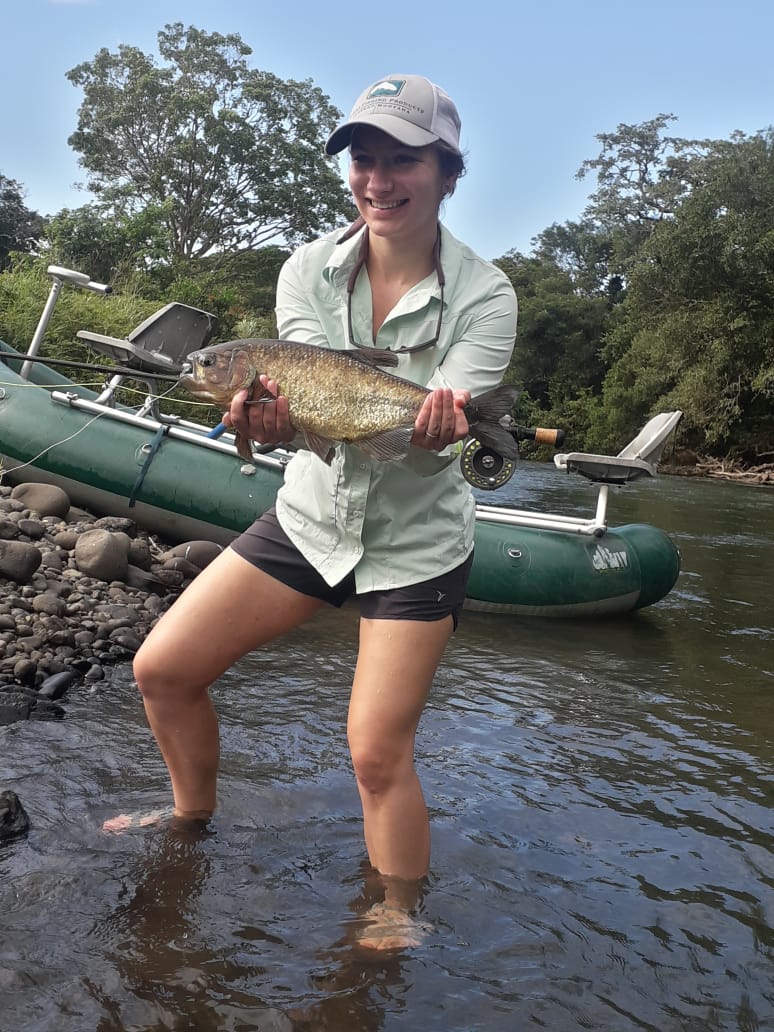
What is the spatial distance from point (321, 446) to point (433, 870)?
173cm

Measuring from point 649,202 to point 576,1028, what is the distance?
6208cm

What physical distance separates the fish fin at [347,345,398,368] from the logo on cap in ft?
2.24

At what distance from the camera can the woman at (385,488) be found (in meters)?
2.72

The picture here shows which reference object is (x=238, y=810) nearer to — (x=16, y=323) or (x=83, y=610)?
(x=83, y=610)

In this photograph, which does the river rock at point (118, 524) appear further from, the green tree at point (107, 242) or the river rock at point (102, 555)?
the green tree at point (107, 242)

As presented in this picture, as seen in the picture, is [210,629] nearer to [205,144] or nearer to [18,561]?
[18,561]

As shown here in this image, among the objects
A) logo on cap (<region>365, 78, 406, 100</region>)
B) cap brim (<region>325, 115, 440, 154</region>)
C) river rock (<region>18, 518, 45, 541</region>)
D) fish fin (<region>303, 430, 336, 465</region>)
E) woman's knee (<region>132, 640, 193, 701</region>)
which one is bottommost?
river rock (<region>18, 518, 45, 541</region>)

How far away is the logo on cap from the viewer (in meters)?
2.73

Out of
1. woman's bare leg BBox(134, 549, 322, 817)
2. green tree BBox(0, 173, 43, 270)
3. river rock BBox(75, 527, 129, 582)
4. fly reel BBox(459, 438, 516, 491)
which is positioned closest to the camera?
woman's bare leg BBox(134, 549, 322, 817)

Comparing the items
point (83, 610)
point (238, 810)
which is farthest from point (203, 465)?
point (238, 810)

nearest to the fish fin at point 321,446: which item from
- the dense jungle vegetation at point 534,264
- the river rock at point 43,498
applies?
the river rock at point 43,498

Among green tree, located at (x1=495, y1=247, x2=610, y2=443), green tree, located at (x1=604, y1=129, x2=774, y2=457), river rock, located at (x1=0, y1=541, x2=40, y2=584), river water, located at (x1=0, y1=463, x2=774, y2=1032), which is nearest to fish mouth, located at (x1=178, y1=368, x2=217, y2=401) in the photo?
river water, located at (x1=0, y1=463, x2=774, y2=1032)

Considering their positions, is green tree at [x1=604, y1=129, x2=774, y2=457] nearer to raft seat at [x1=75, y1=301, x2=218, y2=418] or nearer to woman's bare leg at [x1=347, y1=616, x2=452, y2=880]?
raft seat at [x1=75, y1=301, x2=218, y2=418]

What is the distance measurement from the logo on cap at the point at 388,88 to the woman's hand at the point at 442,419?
2.72 ft
